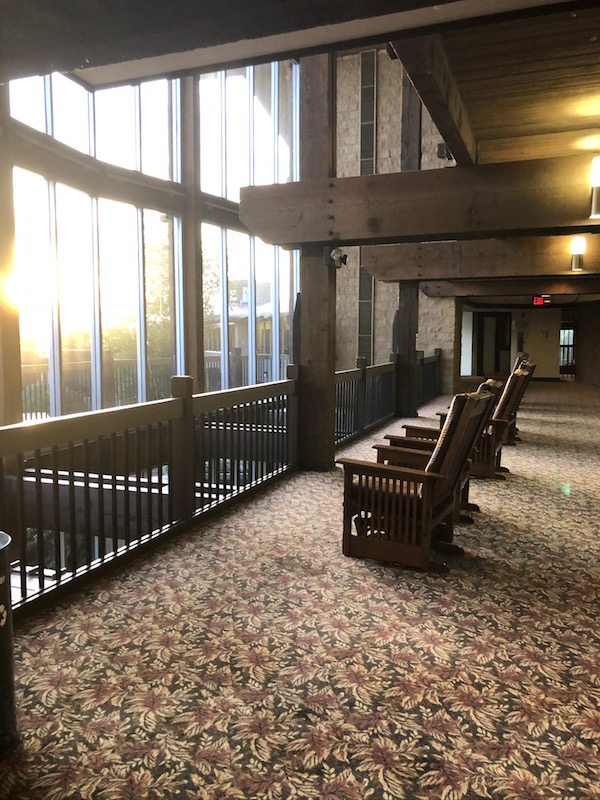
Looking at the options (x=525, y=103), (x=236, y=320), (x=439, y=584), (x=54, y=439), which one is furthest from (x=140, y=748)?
(x=236, y=320)

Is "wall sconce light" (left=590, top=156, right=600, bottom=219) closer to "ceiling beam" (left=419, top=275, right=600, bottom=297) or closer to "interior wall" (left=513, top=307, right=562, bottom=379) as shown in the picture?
"ceiling beam" (left=419, top=275, right=600, bottom=297)

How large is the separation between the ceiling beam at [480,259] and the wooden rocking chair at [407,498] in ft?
17.7

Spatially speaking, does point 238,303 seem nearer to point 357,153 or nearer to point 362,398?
point 357,153

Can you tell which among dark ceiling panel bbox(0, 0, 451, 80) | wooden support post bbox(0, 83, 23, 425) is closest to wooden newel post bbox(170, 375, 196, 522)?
dark ceiling panel bbox(0, 0, 451, 80)

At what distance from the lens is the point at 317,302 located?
18.7 ft

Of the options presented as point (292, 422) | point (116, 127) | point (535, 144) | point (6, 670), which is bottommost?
point (6, 670)

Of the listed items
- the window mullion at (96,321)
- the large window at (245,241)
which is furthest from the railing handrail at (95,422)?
the large window at (245,241)

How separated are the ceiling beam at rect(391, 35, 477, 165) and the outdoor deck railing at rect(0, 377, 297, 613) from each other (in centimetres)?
228

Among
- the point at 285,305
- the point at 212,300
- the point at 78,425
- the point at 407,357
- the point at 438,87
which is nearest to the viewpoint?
the point at 78,425

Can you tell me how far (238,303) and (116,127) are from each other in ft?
14.0

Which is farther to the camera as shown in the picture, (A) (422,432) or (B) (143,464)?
(B) (143,464)

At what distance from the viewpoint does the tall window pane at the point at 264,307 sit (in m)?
13.0

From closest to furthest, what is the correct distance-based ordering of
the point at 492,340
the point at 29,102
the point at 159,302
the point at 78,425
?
the point at 78,425, the point at 29,102, the point at 159,302, the point at 492,340

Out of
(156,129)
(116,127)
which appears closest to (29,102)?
(116,127)
